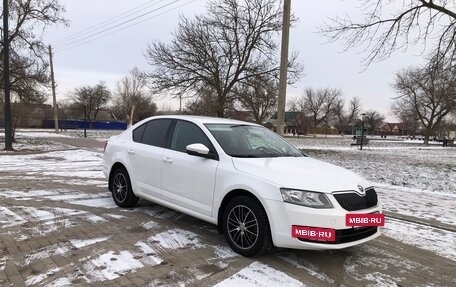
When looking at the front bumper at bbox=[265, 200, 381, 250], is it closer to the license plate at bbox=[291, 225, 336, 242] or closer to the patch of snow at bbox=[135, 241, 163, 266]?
the license plate at bbox=[291, 225, 336, 242]

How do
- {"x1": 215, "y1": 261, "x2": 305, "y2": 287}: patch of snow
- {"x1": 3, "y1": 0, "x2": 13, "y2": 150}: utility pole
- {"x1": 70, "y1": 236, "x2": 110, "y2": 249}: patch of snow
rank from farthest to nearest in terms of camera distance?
1. {"x1": 3, "y1": 0, "x2": 13, "y2": 150}: utility pole
2. {"x1": 70, "y1": 236, "x2": 110, "y2": 249}: patch of snow
3. {"x1": 215, "y1": 261, "x2": 305, "y2": 287}: patch of snow

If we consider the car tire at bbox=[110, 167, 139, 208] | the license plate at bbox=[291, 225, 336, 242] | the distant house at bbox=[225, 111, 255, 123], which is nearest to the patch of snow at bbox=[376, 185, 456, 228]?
the license plate at bbox=[291, 225, 336, 242]

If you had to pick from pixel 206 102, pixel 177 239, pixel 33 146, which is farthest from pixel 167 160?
pixel 206 102

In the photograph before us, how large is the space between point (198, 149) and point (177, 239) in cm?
120

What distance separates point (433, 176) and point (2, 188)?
1244 centimetres

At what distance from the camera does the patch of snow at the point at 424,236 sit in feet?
18.3

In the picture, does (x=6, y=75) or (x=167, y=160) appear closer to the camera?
(x=167, y=160)

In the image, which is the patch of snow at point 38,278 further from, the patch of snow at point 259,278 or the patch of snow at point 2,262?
the patch of snow at point 259,278

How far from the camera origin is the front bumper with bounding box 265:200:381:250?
432 centimetres

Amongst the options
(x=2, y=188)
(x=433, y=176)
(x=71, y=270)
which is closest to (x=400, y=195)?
(x=433, y=176)

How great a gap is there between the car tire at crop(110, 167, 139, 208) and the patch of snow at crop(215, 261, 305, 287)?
3051 millimetres

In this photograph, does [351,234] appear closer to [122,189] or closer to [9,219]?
[122,189]

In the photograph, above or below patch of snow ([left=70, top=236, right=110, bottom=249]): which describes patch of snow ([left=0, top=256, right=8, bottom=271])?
below

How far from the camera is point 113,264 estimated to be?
14.5 feet
